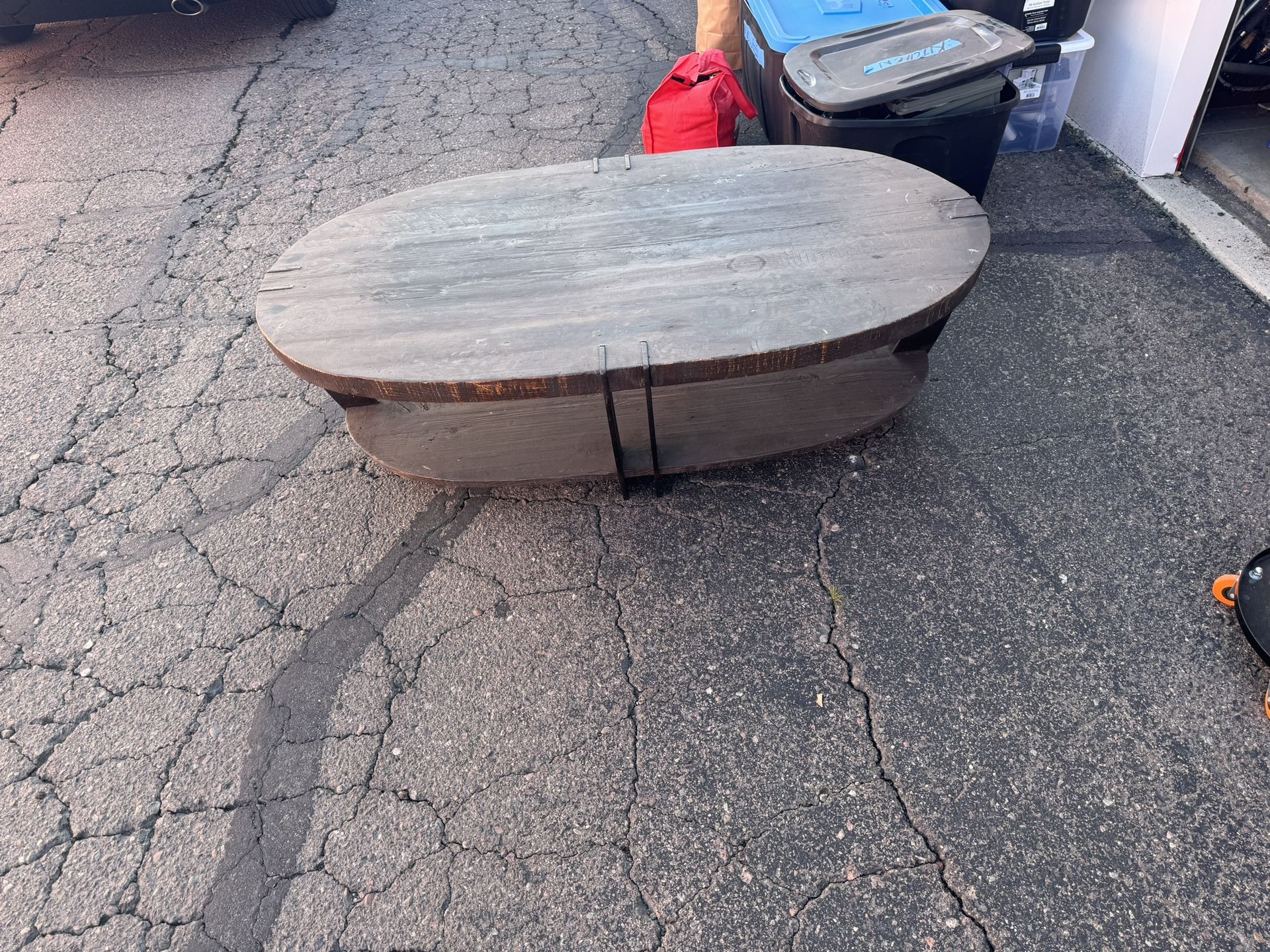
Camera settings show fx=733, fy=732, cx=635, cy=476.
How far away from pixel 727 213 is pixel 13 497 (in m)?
2.76

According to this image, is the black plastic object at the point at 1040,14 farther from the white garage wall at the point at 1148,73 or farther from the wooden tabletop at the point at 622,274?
the wooden tabletop at the point at 622,274

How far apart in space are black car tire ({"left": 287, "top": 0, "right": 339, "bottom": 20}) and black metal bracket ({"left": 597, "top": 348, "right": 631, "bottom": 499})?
548cm

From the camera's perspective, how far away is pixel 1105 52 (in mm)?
3711

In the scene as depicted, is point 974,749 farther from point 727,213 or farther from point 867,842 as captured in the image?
point 727,213

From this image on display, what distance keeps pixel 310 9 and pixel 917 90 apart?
522cm

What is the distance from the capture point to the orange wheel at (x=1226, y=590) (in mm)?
2059

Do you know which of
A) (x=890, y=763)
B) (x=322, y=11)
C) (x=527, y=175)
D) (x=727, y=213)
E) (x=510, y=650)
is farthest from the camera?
(x=322, y=11)

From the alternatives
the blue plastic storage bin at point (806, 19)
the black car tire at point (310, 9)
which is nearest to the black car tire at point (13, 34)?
the black car tire at point (310, 9)

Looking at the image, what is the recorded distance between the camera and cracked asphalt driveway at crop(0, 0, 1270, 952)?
172cm

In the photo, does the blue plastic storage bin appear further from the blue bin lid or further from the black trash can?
the black trash can

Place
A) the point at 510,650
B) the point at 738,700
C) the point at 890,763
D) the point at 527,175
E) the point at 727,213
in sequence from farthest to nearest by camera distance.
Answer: the point at 527,175 < the point at 727,213 < the point at 510,650 < the point at 738,700 < the point at 890,763

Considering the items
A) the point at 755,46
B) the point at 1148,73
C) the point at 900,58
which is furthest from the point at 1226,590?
the point at 755,46

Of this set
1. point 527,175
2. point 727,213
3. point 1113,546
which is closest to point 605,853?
point 1113,546

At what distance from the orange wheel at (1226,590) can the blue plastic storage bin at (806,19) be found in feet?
8.30
